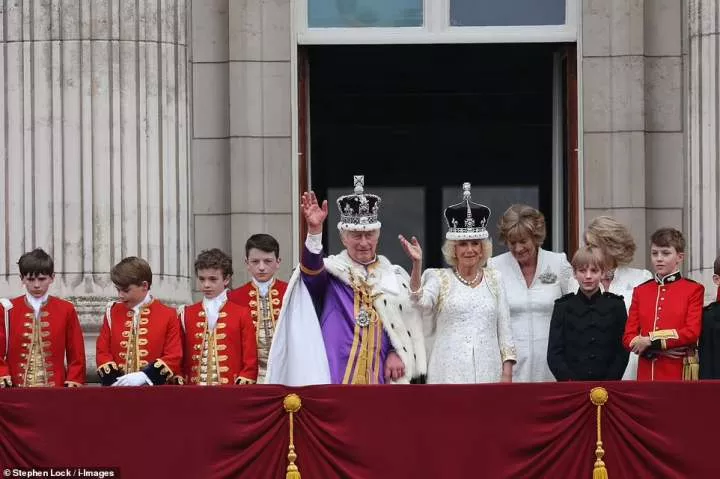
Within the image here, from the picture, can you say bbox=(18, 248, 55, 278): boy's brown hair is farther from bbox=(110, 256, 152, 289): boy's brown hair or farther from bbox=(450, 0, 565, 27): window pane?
bbox=(450, 0, 565, 27): window pane

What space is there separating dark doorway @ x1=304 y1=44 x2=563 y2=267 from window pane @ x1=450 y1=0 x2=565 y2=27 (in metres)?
3.17

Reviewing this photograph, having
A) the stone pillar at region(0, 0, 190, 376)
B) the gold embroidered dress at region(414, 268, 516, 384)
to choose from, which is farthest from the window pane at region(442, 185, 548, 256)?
the gold embroidered dress at region(414, 268, 516, 384)

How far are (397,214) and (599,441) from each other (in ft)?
30.9

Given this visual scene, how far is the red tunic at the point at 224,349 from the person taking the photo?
1539 centimetres

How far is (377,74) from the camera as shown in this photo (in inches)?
873

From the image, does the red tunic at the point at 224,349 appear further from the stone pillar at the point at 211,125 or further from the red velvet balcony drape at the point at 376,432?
the stone pillar at the point at 211,125

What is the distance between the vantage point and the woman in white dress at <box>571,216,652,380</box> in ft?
51.1

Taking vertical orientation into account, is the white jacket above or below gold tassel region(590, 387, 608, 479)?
above

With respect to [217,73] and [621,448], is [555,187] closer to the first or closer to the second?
[217,73]

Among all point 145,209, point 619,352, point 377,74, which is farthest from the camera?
point 377,74

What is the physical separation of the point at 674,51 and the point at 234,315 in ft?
15.8

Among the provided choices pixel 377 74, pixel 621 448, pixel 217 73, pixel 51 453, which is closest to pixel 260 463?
pixel 51 453

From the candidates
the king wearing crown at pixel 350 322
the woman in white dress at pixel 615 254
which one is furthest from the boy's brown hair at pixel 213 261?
the woman in white dress at pixel 615 254

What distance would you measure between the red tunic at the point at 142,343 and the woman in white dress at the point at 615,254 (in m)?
2.72
